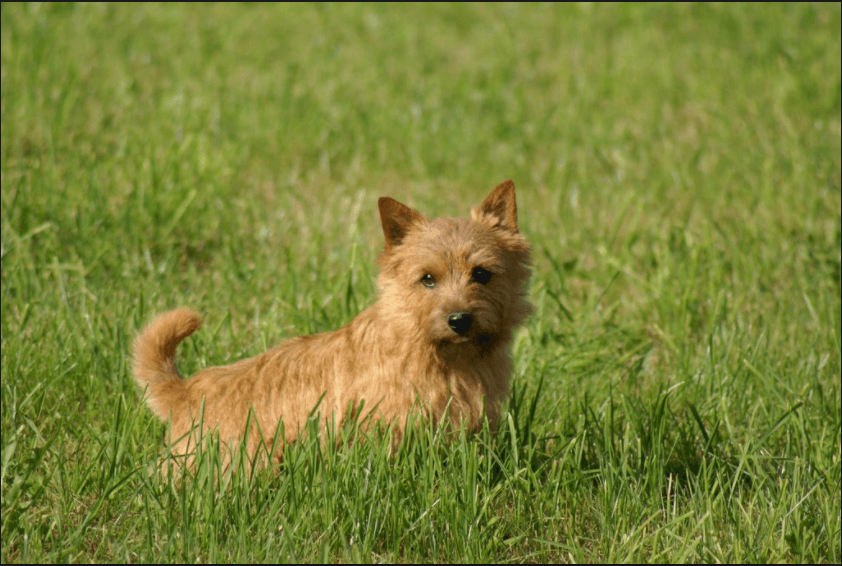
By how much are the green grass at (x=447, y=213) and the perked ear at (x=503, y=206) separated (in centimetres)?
84

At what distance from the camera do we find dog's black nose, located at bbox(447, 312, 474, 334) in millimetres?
3785

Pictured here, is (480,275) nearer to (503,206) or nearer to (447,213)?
(503,206)

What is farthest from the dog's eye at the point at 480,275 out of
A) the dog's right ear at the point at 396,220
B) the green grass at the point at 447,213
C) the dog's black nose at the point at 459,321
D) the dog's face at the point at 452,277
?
the green grass at the point at 447,213

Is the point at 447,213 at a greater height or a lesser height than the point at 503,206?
lesser

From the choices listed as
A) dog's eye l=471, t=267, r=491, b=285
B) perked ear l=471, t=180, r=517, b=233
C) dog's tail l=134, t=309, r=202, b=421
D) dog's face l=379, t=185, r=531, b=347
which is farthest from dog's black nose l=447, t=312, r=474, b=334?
dog's tail l=134, t=309, r=202, b=421

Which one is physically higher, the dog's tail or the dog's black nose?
the dog's black nose

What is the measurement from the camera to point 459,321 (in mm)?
3799

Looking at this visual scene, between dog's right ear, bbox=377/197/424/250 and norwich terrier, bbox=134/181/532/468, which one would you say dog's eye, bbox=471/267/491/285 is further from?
dog's right ear, bbox=377/197/424/250

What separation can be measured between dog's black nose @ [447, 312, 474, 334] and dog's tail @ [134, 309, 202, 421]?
1.18 metres

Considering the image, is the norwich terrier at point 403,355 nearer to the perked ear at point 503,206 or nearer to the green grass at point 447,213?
the perked ear at point 503,206

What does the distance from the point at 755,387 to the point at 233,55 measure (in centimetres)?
622

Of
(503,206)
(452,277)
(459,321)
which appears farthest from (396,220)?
(459,321)

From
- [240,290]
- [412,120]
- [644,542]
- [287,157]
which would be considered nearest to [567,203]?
[412,120]

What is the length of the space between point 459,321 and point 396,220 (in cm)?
60
